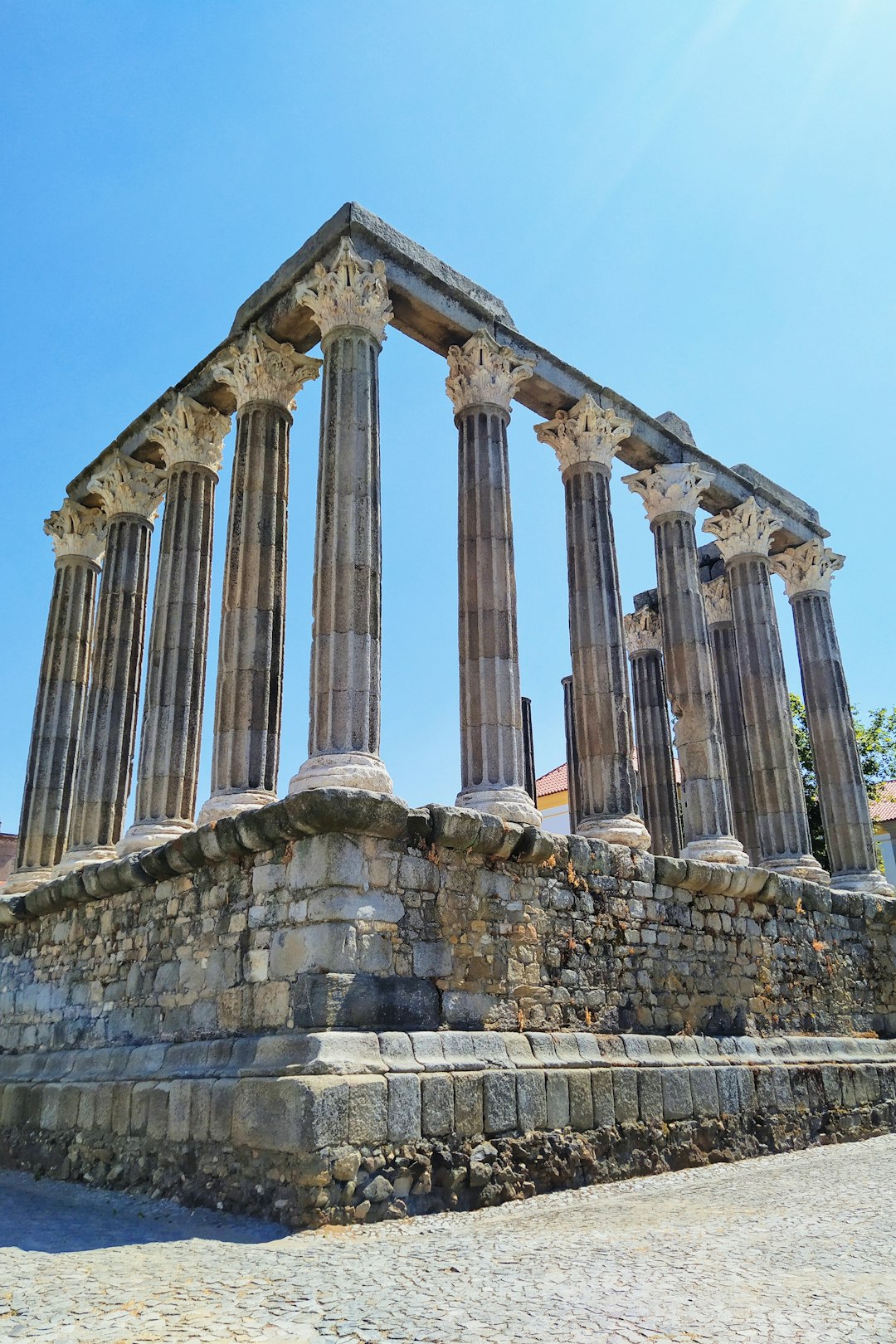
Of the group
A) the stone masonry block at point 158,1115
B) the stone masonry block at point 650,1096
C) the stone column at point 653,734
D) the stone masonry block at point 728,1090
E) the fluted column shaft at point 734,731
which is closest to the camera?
the stone masonry block at point 158,1115

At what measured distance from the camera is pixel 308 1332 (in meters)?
5.00

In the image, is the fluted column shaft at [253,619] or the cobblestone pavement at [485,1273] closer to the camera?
the cobblestone pavement at [485,1273]

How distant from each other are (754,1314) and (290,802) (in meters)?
5.02

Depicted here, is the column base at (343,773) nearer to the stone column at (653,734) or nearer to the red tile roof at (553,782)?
the stone column at (653,734)

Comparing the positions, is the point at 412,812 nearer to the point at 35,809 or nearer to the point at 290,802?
the point at 290,802

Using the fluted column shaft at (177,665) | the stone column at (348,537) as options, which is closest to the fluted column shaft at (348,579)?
the stone column at (348,537)

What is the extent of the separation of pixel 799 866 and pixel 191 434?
11.1 m

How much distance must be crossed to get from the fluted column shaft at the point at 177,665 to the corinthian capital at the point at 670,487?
673 cm

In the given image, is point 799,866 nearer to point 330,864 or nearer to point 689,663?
point 689,663

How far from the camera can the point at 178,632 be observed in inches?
554

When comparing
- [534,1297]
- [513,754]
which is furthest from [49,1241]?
[513,754]

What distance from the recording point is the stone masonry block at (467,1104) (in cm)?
830

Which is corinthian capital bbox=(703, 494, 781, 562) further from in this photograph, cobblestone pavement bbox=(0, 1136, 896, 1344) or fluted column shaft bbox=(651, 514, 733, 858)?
cobblestone pavement bbox=(0, 1136, 896, 1344)

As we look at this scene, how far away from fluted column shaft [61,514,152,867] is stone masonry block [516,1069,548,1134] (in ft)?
25.1
